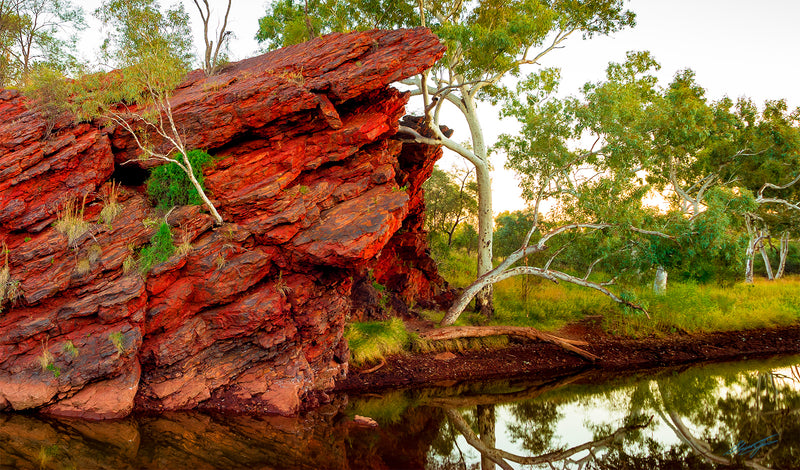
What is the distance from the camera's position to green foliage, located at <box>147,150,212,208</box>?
11.9m

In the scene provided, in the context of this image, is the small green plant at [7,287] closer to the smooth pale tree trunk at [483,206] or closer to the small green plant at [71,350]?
the small green plant at [71,350]

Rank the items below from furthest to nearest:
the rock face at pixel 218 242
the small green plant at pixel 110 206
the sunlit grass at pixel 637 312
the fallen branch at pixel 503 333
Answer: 1. the sunlit grass at pixel 637 312
2. the fallen branch at pixel 503 333
3. the small green plant at pixel 110 206
4. the rock face at pixel 218 242

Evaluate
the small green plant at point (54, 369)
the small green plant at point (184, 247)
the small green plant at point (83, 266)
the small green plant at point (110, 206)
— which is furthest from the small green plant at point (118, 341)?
the small green plant at point (110, 206)

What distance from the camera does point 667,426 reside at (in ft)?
36.7

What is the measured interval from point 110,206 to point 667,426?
1328cm

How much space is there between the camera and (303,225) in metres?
11.7

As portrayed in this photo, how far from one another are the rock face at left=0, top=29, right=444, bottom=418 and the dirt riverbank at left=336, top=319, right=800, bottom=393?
164 cm

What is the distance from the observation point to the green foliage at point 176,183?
39.2ft

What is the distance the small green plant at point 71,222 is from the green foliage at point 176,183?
60.6 inches

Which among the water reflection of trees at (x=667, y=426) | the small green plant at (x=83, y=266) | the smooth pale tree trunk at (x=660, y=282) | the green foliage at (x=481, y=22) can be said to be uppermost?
the green foliage at (x=481, y=22)

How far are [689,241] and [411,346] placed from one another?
8.64m

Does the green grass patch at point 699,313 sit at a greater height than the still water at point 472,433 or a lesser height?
greater

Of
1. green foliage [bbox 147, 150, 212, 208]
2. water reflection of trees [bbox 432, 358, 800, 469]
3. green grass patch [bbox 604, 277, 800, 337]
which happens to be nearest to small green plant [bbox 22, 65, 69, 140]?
green foliage [bbox 147, 150, 212, 208]

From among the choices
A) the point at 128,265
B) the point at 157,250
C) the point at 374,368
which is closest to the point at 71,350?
the point at 128,265
